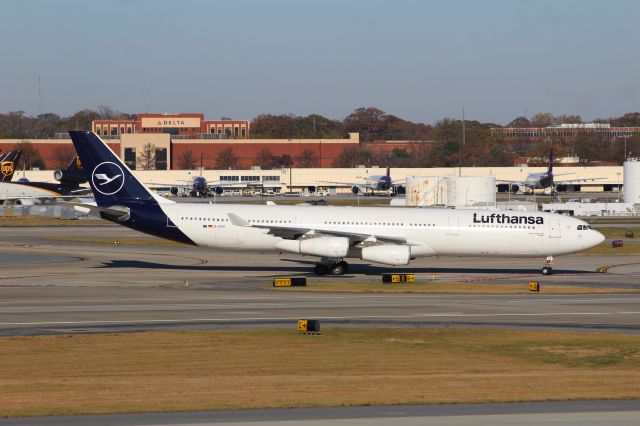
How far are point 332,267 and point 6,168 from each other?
8083cm

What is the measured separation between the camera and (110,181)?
6016 centimetres

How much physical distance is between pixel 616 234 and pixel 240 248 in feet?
144

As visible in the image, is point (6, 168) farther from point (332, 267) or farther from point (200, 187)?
point (332, 267)

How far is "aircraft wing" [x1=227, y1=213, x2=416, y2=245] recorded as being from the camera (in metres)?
57.1

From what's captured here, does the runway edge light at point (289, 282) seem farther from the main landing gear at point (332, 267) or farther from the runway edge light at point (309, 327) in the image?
the runway edge light at point (309, 327)

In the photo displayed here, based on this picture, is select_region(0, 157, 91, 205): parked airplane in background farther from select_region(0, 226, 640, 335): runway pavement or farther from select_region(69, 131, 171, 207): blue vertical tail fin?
select_region(69, 131, 171, 207): blue vertical tail fin

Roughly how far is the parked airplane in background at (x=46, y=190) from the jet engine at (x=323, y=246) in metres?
77.3

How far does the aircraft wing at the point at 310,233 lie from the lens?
5712cm

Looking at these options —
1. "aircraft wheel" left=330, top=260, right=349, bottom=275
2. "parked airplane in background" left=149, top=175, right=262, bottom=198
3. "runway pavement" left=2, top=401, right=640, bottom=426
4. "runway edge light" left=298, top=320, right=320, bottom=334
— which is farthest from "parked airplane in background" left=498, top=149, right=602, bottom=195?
"runway pavement" left=2, top=401, right=640, bottom=426

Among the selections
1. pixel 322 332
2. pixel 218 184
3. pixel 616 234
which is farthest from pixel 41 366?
pixel 218 184

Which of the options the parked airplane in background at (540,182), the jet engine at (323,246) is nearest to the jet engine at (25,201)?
the parked airplane in background at (540,182)

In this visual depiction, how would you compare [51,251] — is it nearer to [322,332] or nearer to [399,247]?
[399,247]

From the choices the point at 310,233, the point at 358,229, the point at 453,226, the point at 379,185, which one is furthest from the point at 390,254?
the point at 379,185

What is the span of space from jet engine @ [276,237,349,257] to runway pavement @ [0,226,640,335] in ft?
4.81
